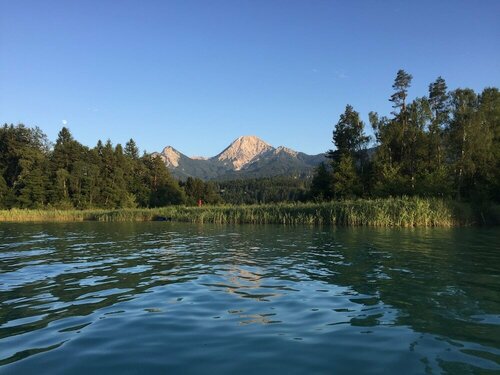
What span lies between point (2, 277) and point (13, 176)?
279 feet

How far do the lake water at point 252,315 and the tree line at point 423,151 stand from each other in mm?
33877

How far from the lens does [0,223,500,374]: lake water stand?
5398 millimetres

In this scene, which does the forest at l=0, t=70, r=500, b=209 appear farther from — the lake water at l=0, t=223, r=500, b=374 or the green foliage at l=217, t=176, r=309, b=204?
the green foliage at l=217, t=176, r=309, b=204

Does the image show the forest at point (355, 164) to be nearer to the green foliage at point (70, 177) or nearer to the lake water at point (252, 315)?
the green foliage at point (70, 177)

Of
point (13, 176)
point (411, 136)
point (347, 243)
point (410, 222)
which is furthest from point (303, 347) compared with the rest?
point (13, 176)

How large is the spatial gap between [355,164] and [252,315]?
58.7m

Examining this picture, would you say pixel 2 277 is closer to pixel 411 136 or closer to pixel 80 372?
pixel 80 372

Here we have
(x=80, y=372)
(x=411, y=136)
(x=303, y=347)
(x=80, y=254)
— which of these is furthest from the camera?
(x=411, y=136)

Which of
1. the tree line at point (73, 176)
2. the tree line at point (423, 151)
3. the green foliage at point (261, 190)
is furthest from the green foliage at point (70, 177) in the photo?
the green foliage at point (261, 190)

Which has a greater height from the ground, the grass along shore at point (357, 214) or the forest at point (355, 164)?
the forest at point (355, 164)

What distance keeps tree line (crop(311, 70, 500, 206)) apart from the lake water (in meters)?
33.9

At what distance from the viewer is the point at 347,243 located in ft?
64.1

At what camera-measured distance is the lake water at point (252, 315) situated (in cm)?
540

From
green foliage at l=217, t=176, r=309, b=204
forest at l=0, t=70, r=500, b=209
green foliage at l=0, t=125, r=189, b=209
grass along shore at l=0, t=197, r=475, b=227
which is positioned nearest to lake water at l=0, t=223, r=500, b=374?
grass along shore at l=0, t=197, r=475, b=227
